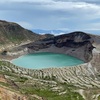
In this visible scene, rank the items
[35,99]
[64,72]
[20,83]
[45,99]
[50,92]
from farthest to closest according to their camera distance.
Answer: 1. [64,72]
2. [20,83]
3. [50,92]
4. [45,99]
5. [35,99]

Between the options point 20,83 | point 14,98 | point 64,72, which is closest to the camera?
point 14,98

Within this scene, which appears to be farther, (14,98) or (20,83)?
(20,83)

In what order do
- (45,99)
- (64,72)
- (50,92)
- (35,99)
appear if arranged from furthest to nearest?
(64,72), (50,92), (45,99), (35,99)

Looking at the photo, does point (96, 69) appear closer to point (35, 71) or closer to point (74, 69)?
point (74, 69)

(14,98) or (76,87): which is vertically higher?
(14,98)

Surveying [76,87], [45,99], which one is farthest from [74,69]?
[45,99]

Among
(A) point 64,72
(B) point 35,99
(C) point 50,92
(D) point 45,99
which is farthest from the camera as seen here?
(A) point 64,72

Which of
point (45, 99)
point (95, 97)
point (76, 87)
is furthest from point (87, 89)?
point (45, 99)

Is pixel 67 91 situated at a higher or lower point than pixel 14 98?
lower

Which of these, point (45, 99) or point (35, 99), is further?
point (45, 99)

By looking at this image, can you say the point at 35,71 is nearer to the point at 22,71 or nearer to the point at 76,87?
the point at 22,71
